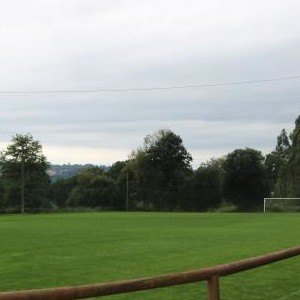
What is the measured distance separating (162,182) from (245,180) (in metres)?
12.6

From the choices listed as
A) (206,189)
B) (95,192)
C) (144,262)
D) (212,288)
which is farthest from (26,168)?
(212,288)

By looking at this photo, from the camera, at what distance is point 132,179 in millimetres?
91062

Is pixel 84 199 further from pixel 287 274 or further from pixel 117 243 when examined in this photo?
pixel 287 274

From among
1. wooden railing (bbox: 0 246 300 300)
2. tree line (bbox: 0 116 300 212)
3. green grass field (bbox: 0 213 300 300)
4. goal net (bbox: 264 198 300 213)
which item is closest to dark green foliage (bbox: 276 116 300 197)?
tree line (bbox: 0 116 300 212)

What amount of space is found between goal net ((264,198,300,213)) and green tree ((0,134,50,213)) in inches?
1352

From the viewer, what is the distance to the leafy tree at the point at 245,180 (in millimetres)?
80562

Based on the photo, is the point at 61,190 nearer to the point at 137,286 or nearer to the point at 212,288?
the point at 212,288

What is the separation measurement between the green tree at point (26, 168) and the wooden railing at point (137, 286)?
3423 inches

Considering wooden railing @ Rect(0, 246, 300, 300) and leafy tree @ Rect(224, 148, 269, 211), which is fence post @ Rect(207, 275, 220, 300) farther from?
leafy tree @ Rect(224, 148, 269, 211)

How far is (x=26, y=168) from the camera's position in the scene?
307 feet

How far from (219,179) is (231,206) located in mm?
4349

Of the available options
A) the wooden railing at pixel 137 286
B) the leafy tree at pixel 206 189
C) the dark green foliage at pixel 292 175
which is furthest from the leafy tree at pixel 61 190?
the wooden railing at pixel 137 286

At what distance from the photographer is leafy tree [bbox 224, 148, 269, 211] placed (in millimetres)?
80562

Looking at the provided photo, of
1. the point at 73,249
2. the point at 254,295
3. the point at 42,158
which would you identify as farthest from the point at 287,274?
the point at 42,158
